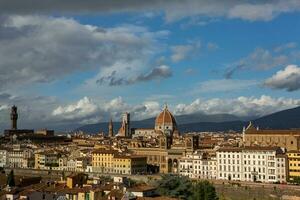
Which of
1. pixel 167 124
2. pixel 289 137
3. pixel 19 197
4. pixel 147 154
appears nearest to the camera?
pixel 19 197

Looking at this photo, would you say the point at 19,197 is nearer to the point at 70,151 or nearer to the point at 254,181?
the point at 254,181

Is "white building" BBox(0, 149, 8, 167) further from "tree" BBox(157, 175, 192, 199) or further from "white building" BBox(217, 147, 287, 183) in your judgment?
"tree" BBox(157, 175, 192, 199)

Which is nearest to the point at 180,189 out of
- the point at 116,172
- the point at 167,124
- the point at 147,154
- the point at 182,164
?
the point at 182,164

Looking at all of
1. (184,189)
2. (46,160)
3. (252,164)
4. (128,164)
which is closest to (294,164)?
(252,164)

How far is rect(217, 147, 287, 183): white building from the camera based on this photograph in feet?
226

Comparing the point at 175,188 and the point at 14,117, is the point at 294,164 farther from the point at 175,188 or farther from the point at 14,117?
the point at 14,117

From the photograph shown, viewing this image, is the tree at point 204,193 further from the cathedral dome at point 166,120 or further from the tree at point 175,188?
the cathedral dome at point 166,120

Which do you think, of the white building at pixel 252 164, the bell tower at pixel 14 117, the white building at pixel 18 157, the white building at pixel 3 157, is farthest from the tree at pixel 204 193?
the bell tower at pixel 14 117

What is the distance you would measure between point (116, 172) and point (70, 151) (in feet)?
57.0

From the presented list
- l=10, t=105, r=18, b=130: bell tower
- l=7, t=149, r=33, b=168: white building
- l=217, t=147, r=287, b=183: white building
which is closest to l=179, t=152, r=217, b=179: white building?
l=217, t=147, r=287, b=183: white building

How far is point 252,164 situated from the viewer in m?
71.1

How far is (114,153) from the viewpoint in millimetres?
87625

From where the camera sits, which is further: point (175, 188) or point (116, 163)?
→ point (116, 163)

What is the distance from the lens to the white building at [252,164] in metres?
68.9
